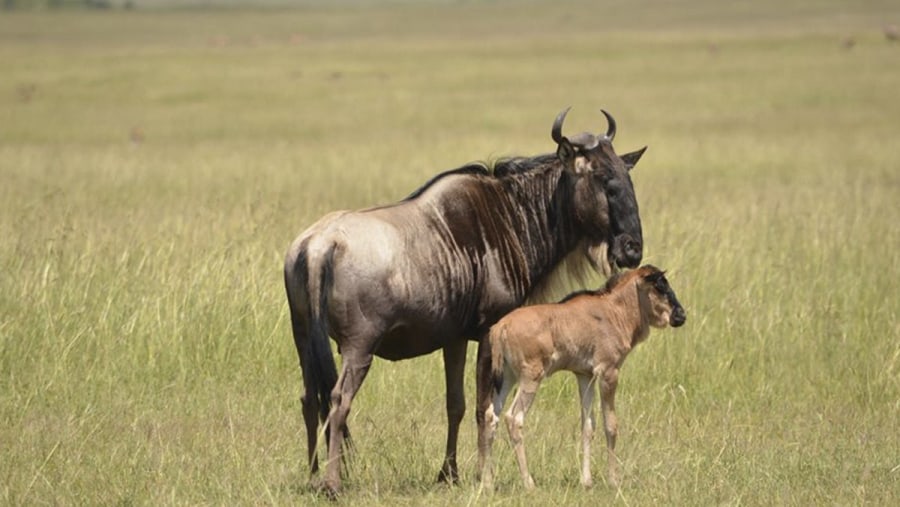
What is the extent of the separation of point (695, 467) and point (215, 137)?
25.0 metres

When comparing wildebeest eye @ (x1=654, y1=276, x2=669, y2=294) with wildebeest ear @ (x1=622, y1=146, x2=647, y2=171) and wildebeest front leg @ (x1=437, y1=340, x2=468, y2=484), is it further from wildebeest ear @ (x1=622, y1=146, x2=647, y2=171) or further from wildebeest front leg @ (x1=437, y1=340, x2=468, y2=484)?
wildebeest front leg @ (x1=437, y1=340, x2=468, y2=484)

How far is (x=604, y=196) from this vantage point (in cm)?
725

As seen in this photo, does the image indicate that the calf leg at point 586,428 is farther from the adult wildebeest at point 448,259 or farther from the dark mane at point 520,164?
the dark mane at point 520,164

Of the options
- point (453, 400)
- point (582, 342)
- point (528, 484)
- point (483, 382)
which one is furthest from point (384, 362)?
point (582, 342)

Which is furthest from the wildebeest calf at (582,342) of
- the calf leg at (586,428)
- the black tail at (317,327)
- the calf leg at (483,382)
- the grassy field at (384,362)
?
the black tail at (317,327)

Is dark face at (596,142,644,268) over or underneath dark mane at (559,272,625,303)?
over

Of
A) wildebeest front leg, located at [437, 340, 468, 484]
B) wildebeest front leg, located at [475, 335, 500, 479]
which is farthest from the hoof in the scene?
wildebeest front leg, located at [475, 335, 500, 479]

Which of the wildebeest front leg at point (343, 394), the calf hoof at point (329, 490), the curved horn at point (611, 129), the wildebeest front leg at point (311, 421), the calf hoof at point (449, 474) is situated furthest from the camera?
the curved horn at point (611, 129)

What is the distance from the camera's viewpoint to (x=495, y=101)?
126 feet

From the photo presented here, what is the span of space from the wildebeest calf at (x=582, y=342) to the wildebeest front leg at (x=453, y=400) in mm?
386

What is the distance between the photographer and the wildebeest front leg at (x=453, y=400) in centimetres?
713

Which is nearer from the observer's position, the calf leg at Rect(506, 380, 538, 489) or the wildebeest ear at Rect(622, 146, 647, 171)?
the calf leg at Rect(506, 380, 538, 489)

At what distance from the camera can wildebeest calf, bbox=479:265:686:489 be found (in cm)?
655

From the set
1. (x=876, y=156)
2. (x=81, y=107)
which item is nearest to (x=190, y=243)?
(x=876, y=156)
